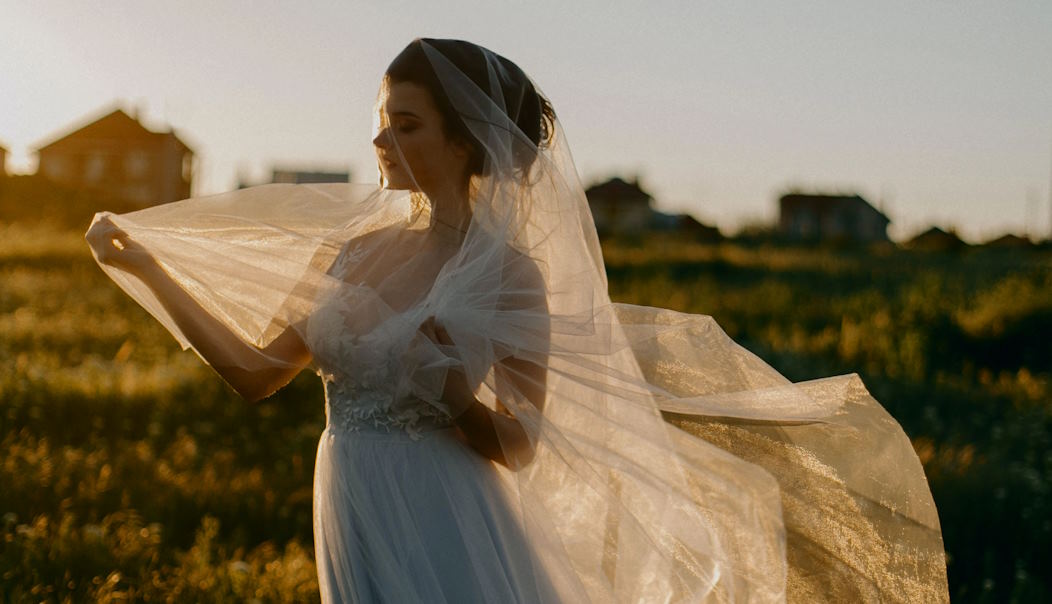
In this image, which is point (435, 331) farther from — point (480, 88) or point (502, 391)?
point (480, 88)

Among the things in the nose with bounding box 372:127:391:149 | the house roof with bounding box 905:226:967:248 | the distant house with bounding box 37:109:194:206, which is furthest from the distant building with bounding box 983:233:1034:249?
the distant house with bounding box 37:109:194:206

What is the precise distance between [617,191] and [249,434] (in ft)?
165

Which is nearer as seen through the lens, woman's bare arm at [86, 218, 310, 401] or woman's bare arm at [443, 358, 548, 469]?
woman's bare arm at [443, 358, 548, 469]

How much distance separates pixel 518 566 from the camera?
251 centimetres

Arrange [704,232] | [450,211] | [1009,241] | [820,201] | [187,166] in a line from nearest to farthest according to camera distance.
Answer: [450,211], [704,232], [1009,241], [187,166], [820,201]

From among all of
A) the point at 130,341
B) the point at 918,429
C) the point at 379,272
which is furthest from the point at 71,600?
the point at 130,341

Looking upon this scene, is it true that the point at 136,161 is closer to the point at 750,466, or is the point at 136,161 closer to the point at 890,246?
the point at 890,246

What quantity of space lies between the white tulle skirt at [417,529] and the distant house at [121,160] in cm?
4608

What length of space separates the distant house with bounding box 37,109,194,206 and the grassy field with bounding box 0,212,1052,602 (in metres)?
32.7

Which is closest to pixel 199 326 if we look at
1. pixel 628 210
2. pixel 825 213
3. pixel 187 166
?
pixel 187 166

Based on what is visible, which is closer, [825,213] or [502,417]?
[502,417]

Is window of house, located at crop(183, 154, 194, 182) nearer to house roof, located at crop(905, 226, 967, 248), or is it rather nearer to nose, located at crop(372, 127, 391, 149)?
house roof, located at crop(905, 226, 967, 248)

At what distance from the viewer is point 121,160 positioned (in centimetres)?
5112

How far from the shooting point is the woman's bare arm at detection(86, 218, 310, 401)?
2.63m
